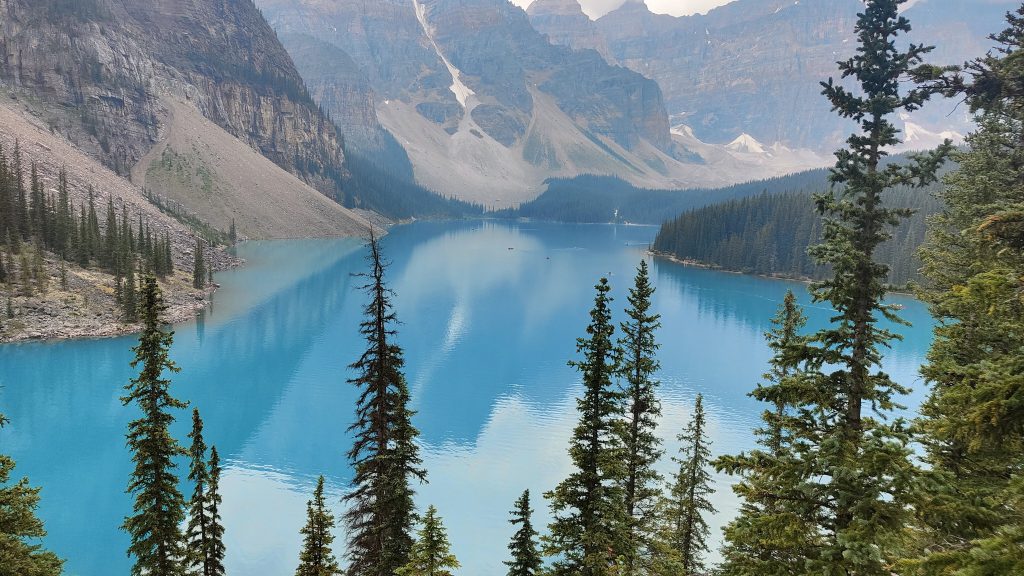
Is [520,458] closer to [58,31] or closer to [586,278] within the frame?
[586,278]

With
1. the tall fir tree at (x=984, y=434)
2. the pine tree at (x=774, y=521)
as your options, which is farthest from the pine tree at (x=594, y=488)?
the tall fir tree at (x=984, y=434)

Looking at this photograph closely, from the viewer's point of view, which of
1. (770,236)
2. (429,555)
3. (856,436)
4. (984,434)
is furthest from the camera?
(770,236)

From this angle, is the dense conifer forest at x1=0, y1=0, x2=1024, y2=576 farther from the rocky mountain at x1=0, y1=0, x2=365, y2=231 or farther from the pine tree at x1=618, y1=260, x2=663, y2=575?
the rocky mountain at x1=0, y1=0, x2=365, y2=231

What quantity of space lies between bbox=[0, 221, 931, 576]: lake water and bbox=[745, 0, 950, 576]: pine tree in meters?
25.1

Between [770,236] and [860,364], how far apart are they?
154 metres

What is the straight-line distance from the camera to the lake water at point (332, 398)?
33.8 metres

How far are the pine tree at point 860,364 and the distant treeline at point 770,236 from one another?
429 feet

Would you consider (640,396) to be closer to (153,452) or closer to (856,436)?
(856,436)

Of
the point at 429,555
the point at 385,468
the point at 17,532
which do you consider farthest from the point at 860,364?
the point at 17,532

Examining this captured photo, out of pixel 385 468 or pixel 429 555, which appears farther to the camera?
pixel 385 468

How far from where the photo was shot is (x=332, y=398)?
54.2m

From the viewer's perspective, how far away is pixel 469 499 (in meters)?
36.7

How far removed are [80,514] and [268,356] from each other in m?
33.5

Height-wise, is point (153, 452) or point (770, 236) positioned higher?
point (770, 236)
